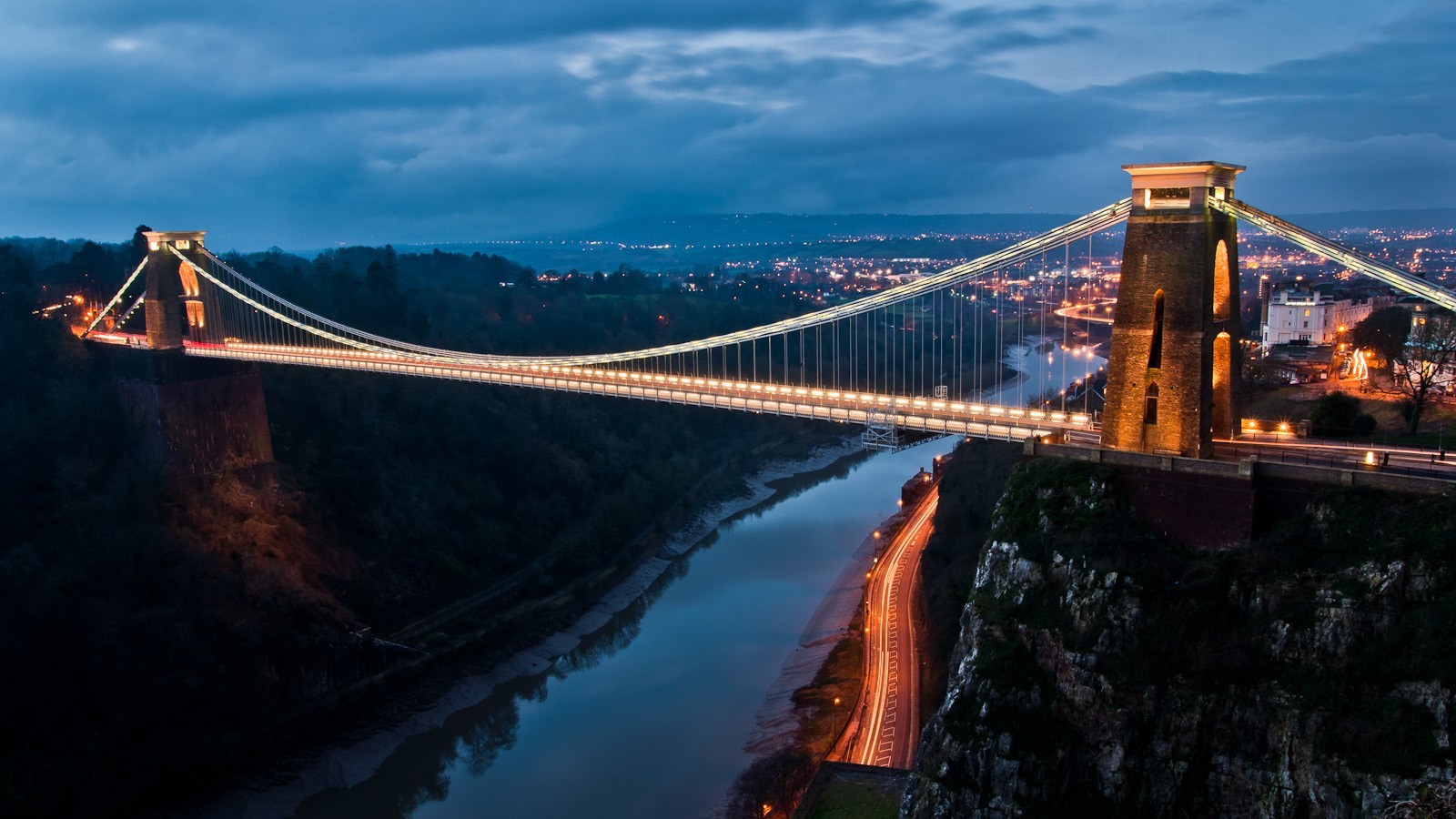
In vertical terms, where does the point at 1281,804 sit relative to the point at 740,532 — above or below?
above

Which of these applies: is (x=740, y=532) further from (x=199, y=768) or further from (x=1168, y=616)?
(x=1168, y=616)

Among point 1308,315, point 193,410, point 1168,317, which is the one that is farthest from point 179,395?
point 1308,315

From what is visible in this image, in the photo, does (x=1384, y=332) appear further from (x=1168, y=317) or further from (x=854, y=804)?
(x=854, y=804)

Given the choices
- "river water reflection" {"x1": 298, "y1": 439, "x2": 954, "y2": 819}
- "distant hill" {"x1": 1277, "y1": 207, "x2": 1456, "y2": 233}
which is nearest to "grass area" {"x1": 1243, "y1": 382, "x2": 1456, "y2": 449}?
"river water reflection" {"x1": 298, "y1": 439, "x2": 954, "y2": 819}

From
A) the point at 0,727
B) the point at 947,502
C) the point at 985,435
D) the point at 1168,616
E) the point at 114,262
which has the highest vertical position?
the point at 114,262

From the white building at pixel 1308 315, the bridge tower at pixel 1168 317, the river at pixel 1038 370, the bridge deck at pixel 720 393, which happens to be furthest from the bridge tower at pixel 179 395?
the white building at pixel 1308 315

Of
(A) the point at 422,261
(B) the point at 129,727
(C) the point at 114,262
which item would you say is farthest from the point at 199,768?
(A) the point at 422,261

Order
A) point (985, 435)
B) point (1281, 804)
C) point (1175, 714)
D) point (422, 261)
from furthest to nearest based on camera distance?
point (422, 261)
point (985, 435)
point (1175, 714)
point (1281, 804)
